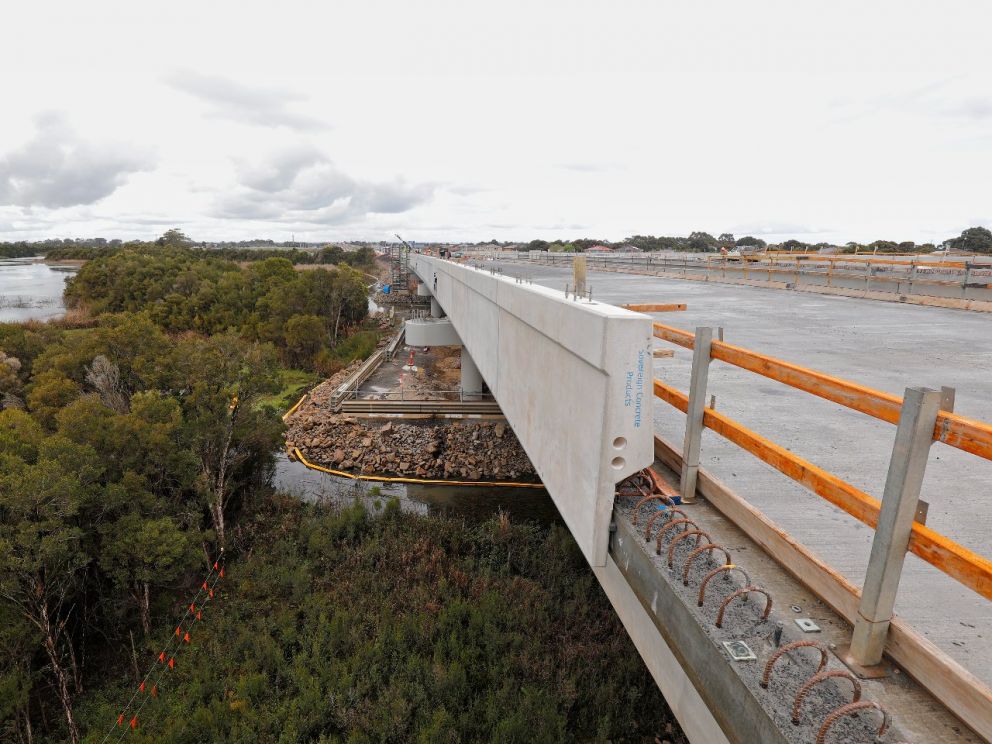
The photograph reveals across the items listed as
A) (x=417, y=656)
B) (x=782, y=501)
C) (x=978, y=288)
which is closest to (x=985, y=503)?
(x=782, y=501)

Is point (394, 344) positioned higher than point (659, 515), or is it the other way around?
point (659, 515)

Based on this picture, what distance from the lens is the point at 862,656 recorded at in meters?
2.87

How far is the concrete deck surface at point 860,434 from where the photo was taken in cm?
347

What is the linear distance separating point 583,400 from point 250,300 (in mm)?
49414

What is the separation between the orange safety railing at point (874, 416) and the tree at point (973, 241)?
58.7 meters

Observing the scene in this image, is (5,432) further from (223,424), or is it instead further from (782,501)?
(782,501)

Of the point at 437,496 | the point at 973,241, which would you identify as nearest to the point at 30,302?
the point at 437,496

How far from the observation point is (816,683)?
2.71 metres

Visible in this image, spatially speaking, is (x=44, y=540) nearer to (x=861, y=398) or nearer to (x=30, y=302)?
(x=861, y=398)

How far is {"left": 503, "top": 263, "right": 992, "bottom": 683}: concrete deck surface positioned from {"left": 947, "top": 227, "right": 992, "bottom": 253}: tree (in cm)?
4820

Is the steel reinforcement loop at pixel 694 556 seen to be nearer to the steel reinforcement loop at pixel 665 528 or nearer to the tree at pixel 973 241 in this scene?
the steel reinforcement loop at pixel 665 528

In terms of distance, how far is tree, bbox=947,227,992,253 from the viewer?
48.3 m

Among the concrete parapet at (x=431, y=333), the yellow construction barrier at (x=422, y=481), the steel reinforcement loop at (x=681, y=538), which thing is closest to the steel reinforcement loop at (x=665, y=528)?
the steel reinforcement loop at (x=681, y=538)

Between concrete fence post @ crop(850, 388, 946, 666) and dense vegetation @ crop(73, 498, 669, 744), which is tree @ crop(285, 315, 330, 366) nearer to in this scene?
dense vegetation @ crop(73, 498, 669, 744)
